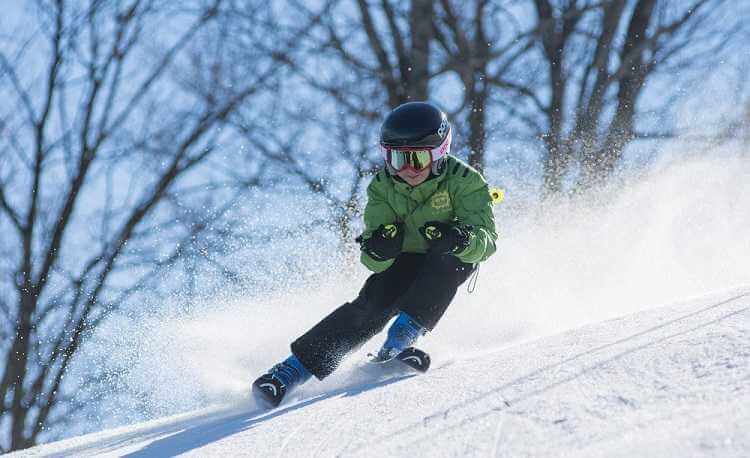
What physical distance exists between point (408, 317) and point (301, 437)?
1.35 meters

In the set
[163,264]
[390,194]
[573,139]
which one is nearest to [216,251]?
[163,264]

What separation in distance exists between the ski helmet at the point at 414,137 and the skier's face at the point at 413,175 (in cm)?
2

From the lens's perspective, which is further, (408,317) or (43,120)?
(43,120)

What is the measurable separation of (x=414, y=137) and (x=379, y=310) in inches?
34.5

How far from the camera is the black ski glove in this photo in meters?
3.61

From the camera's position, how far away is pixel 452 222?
4.02 metres

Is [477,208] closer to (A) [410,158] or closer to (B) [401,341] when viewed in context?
(A) [410,158]

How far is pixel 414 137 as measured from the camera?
3.80m

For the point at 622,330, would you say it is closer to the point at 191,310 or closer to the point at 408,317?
the point at 408,317

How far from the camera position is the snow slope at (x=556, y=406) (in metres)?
1.59

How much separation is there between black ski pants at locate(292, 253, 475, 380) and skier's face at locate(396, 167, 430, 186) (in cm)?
42

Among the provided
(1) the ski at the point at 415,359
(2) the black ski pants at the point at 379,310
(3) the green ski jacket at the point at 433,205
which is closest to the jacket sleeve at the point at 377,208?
(3) the green ski jacket at the point at 433,205

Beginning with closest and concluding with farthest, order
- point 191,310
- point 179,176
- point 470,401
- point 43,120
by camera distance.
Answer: point 470,401 < point 191,310 < point 43,120 < point 179,176

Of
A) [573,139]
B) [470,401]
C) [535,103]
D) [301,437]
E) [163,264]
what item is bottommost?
[301,437]
